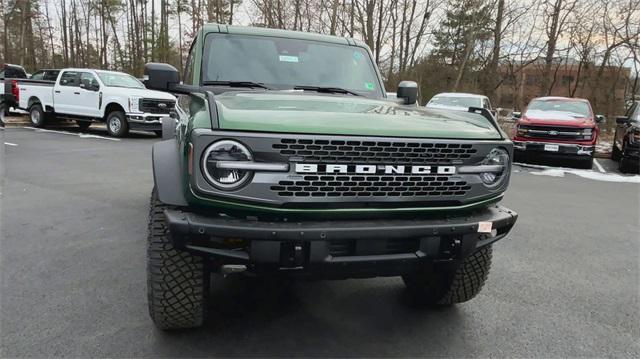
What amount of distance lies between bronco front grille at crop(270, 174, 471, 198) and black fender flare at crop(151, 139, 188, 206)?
0.48 meters

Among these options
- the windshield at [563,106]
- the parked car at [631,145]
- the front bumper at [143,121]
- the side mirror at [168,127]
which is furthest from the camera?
the front bumper at [143,121]

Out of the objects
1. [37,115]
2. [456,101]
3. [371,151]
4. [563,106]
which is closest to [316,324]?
[371,151]

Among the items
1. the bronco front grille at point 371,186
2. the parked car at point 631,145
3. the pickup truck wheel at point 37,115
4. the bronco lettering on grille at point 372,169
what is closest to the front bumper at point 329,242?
the bronco front grille at point 371,186

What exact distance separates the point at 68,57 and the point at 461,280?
148 ft

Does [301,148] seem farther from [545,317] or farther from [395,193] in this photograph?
[545,317]

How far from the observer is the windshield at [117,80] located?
13.7 metres

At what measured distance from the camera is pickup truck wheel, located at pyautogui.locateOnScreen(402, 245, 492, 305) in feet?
10.0

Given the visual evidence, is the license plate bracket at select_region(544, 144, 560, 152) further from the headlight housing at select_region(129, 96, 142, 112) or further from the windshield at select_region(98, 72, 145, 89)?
the windshield at select_region(98, 72, 145, 89)

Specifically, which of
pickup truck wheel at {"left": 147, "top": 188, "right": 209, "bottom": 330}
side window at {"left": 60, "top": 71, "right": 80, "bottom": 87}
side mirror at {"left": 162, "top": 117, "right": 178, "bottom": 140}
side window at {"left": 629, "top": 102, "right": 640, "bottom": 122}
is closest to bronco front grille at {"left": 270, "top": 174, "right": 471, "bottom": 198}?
pickup truck wheel at {"left": 147, "top": 188, "right": 209, "bottom": 330}

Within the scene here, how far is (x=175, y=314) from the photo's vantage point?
8.30ft

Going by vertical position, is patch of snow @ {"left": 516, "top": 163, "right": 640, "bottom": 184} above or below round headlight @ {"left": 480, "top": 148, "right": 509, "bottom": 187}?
below

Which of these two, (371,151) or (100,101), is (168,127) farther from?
(100,101)

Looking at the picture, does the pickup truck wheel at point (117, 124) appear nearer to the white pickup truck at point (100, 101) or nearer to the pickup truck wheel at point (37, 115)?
the white pickup truck at point (100, 101)

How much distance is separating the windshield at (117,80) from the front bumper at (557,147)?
34.3 ft
